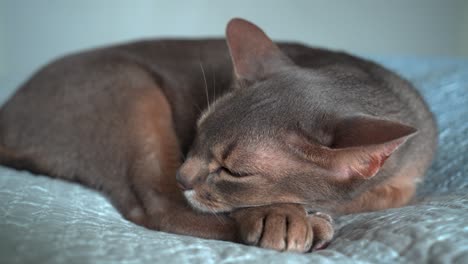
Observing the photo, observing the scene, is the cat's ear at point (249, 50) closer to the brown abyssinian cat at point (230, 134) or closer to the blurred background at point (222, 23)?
the brown abyssinian cat at point (230, 134)

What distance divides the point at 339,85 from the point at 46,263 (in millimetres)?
859

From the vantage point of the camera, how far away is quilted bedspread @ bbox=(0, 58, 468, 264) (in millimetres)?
857

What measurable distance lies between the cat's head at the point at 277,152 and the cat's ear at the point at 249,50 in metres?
0.14

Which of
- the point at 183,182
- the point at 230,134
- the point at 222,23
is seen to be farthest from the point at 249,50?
the point at 222,23

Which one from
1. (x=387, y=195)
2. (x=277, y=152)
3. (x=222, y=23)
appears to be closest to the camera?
(x=277, y=152)

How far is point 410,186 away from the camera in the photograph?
1471mm

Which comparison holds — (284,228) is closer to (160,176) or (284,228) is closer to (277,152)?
(277,152)

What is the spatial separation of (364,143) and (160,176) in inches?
26.0

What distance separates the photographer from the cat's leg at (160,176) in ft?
3.96

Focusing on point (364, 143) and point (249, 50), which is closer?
point (364, 143)

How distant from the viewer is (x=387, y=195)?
1.40m

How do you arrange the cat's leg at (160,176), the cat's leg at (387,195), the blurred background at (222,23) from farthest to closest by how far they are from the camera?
the blurred background at (222,23) → the cat's leg at (387,195) → the cat's leg at (160,176)

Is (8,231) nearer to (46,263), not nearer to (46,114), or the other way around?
(46,263)

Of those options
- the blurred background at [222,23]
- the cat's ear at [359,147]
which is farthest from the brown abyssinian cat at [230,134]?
the blurred background at [222,23]
